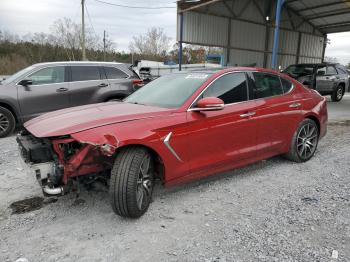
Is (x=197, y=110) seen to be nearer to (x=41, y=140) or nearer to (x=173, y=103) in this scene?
(x=173, y=103)

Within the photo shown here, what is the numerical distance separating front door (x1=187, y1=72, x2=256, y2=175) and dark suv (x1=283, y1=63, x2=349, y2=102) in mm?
11007

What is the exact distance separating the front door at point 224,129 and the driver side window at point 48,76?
470 cm

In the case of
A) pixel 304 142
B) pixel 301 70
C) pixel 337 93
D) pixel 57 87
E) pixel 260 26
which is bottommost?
pixel 304 142

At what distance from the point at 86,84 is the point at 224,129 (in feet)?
15.5

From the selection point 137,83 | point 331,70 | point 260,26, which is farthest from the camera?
point 260,26

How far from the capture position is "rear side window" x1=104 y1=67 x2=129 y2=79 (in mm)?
7711

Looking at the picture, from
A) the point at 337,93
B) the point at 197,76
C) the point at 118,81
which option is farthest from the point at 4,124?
the point at 337,93

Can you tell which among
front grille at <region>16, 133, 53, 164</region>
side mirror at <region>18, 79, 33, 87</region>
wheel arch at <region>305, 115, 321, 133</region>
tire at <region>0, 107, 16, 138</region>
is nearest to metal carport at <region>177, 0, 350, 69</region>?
side mirror at <region>18, 79, 33, 87</region>

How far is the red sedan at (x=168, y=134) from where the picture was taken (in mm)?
2871

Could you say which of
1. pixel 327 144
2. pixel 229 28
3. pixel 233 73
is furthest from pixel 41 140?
pixel 229 28

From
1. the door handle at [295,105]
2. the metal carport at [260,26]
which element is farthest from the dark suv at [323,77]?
the door handle at [295,105]

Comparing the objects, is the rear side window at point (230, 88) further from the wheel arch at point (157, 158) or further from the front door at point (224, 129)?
the wheel arch at point (157, 158)

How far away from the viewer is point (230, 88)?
3932 millimetres

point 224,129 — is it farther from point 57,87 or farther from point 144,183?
point 57,87
